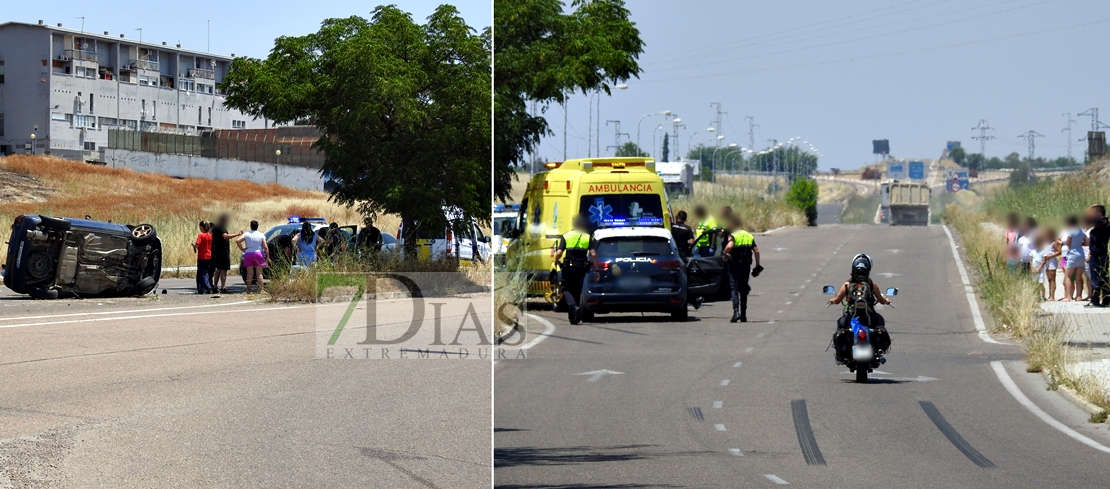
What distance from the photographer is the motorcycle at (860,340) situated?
5.68 meters

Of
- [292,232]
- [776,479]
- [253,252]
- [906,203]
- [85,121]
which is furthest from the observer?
[85,121]

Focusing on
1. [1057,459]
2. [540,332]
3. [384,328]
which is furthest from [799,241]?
[384,328]

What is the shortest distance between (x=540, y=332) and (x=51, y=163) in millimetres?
25626

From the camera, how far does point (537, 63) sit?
15.4ft

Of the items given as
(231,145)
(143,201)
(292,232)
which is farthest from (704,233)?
(143,201)

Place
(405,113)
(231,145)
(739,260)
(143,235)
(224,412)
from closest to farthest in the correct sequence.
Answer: (739,260) < (405,113) < (224,412) < (231,145) < (143,235)

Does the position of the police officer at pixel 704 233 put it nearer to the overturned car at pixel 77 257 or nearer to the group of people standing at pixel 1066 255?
the group of people standing at pixel 1066 255

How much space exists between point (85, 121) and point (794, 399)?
22605 mm

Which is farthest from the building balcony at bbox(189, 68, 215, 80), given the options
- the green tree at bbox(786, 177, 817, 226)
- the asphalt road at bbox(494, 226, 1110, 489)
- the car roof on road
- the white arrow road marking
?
the car roof on road

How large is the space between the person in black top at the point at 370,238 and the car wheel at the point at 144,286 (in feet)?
22.3

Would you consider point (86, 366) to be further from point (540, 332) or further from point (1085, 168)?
point (1085, 168)

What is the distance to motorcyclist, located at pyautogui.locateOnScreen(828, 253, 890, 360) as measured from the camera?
5.66 meters

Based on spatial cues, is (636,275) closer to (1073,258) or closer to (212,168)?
(1073,258)

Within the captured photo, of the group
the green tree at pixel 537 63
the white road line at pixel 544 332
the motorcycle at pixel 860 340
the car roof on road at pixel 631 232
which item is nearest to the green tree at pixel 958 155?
the motorcycle at pixel 860 340
